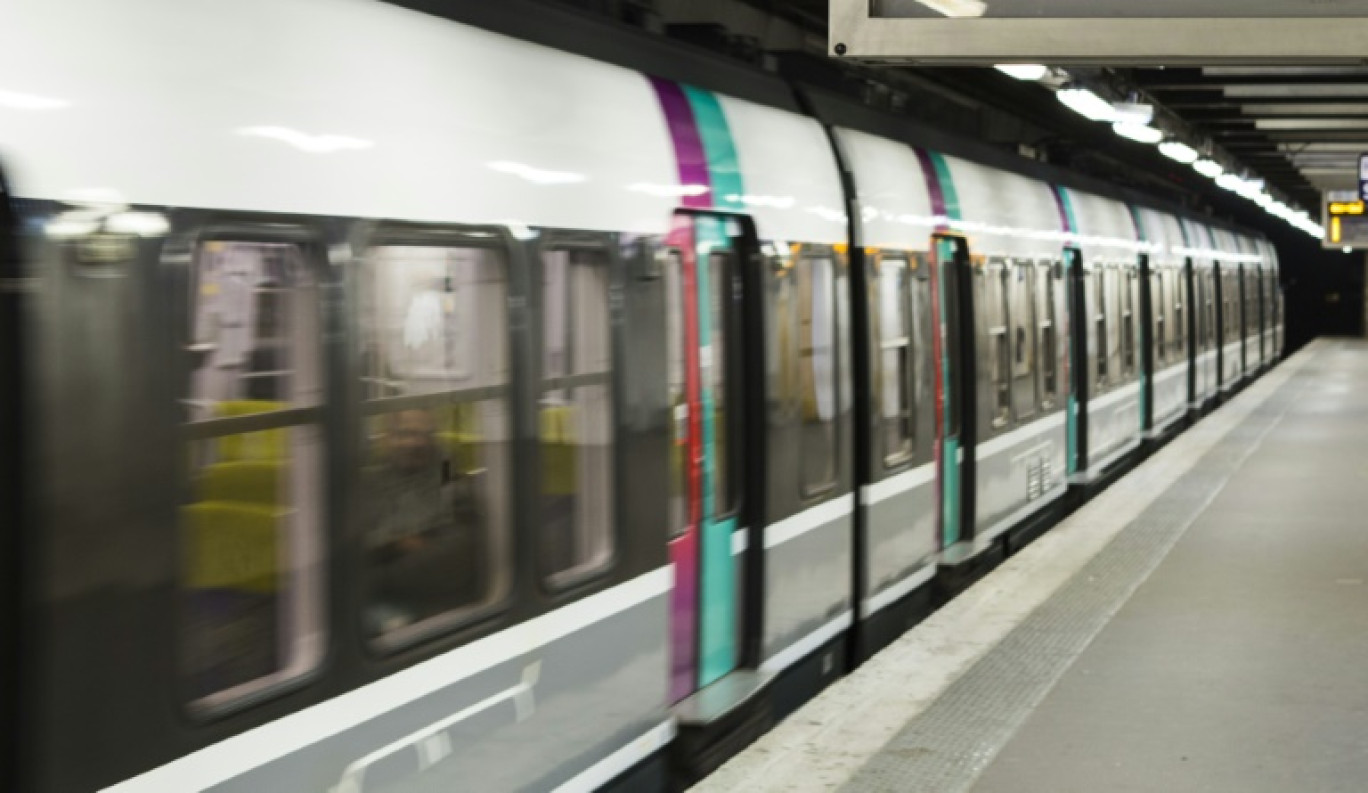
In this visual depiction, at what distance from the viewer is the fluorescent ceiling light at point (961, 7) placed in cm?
609

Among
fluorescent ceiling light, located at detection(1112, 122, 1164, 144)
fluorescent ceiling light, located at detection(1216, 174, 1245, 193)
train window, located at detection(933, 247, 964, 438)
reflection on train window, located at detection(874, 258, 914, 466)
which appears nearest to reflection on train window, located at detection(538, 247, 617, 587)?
reflection on train window, located at detection(874, 258, 914, 466)

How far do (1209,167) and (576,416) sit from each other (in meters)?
15.9

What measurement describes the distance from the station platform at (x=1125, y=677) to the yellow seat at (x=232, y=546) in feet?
7.75

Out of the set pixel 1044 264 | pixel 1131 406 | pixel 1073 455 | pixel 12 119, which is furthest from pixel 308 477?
pixel 1131 406

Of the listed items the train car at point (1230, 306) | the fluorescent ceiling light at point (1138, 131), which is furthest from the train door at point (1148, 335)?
the train car at point (1230, 306)

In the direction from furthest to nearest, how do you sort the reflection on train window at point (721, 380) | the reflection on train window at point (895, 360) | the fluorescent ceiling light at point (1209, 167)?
the fluorescent ceiling light at point (1209, 167)
the reflection on train window at point (895, 360)
the reflection on train window at point (721, 380)

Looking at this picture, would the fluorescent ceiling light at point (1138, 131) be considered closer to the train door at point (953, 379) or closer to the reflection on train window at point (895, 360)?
the train door at point (953, 379)

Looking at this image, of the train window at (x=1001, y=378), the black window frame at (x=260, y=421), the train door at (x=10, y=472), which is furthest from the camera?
the train window at (x=1001, y=378)

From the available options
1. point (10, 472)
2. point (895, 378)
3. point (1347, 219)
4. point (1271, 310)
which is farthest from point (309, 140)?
point (1271, 310)

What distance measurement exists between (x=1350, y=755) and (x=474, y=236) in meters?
3.55

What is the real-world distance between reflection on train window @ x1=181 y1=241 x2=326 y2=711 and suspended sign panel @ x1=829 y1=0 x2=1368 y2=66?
9.06 ft

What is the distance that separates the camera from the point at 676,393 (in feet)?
20.1

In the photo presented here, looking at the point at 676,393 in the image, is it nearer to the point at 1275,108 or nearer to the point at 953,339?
the point at 953,339

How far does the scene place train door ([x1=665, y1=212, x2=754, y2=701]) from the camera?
243 inches
